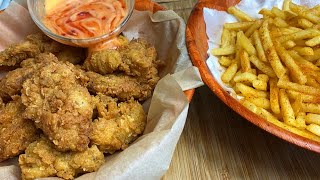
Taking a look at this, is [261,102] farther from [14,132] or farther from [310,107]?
[14,132]

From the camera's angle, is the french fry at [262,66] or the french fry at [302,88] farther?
the french fry at [262,66]

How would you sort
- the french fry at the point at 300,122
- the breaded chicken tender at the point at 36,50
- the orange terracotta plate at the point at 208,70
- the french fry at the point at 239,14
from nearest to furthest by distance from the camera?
the orange terracotta plate at the point at 208,70 < the french fry at the point at 300,122 < the breaded chicken tender at the point at 36,50 < the french fry at the point at 239,14

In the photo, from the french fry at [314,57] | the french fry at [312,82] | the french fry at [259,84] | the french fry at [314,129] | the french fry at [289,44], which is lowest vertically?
the french fry at [314,129]

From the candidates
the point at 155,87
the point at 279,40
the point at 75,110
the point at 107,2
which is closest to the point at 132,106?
the point at 155,87

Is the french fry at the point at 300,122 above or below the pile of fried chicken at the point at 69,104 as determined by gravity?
below

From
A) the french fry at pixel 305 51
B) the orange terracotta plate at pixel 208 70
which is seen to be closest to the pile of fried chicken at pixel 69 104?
the orange terracotta plate at pixel 208 70

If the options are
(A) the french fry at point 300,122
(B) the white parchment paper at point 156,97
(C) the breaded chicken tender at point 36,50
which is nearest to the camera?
(B) the white parchment paper at point 156,97

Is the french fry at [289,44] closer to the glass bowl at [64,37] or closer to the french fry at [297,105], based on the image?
the french fry at [297,105]
